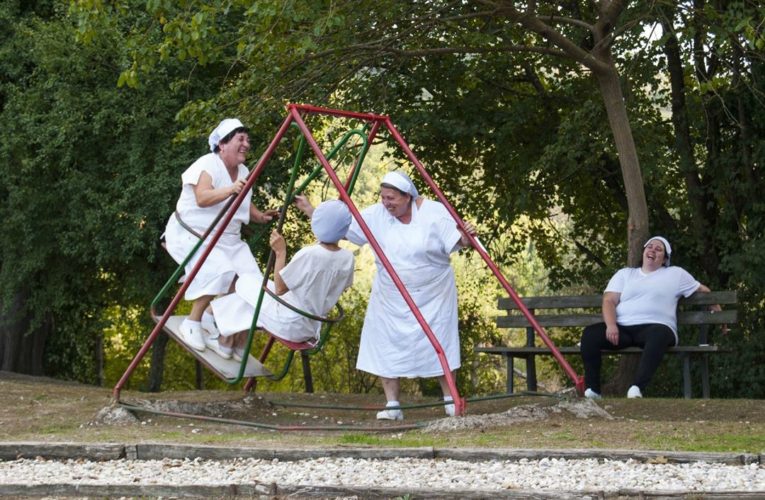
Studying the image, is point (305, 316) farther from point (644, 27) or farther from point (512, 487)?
point (644, 27)

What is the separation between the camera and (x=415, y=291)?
28.4 feet

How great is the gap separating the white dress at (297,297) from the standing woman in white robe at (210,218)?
120mm

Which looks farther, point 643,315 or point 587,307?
point 587,307

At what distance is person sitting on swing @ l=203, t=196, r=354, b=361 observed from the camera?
8438mm

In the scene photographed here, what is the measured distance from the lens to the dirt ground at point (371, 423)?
22.4ft

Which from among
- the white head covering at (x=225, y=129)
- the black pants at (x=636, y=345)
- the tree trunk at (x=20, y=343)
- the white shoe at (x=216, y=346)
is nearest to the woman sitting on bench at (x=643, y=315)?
the black pants at (x=636, y=345)

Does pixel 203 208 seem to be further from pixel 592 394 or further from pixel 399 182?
pixel 592 394

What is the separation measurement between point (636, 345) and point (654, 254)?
724mm

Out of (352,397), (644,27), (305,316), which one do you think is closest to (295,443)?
(305,316)

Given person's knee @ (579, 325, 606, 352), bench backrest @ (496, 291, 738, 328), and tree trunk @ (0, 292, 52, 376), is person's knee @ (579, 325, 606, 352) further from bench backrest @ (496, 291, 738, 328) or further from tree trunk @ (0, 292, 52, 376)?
tree trunk @ (0, 292, 52, 376)

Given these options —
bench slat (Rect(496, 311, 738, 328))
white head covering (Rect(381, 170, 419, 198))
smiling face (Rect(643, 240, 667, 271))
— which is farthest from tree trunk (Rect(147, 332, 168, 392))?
white head covering (Rect(381, 170, 419, 198))

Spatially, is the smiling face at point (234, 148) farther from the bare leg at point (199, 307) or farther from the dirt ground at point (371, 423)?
the dirt ground at point (371, 423)

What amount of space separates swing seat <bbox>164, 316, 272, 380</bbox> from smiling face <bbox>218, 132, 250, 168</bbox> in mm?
1139

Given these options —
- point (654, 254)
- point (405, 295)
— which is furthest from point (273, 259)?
point (654, 254)
